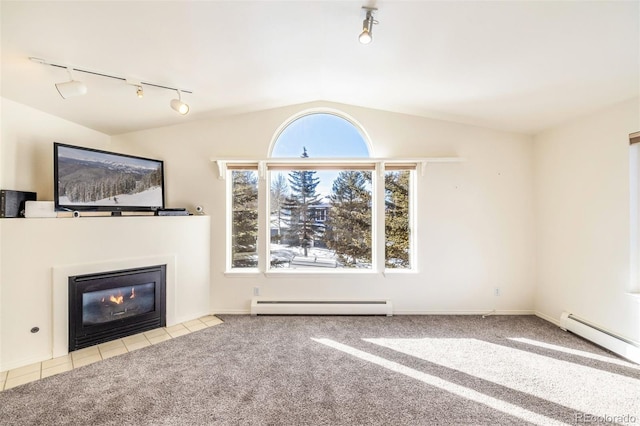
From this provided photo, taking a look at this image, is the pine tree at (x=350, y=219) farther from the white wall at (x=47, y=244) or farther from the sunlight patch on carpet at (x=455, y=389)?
the white wall at (x=47, y=244)

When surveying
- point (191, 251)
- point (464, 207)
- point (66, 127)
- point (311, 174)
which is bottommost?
point (191, 251)

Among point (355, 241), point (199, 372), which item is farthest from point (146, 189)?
point (355, 241)

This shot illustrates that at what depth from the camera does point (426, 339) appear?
2.70 m

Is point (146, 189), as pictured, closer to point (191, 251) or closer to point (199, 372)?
point (191, 251)

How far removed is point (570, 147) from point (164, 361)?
478 cm

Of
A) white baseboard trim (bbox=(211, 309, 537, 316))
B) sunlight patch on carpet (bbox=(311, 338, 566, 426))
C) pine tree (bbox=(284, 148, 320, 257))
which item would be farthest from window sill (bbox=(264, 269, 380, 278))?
sunlight patch on carpet (bbox=(311, 338, 566, 426))

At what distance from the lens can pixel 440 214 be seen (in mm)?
3404

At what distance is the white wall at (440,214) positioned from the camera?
3.39m

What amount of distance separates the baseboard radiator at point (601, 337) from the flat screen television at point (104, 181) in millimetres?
5005

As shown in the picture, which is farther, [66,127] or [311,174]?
[311,174]

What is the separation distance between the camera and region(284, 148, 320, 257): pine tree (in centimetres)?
355

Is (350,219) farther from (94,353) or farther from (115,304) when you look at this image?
(94,353)

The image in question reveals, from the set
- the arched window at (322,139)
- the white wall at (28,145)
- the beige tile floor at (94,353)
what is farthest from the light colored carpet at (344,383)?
the arched window at (322,139)

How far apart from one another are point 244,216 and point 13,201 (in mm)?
2133
